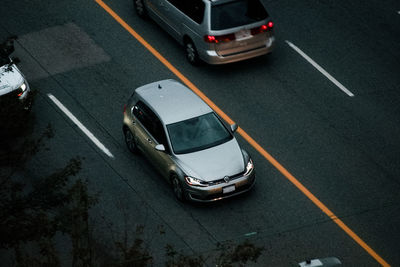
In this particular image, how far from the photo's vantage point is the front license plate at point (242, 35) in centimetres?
1798

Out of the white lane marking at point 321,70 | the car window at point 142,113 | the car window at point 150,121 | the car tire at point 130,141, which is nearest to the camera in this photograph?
the car window at point 150,121

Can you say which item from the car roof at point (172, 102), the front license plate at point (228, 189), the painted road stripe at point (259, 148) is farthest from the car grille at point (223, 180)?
the car roof at point (172, 102)

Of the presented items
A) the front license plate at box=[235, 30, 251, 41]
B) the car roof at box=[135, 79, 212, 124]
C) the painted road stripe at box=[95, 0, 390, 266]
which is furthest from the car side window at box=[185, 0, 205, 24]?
the car roof at box=[135, 79, 212, 124]

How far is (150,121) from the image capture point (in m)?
15.3

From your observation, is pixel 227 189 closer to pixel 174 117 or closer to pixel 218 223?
pixel 218 223

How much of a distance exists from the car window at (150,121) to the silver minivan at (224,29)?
3251mm

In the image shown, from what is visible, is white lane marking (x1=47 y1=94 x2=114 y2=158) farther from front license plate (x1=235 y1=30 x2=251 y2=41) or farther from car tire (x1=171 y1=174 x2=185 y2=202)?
front license plate (x1=235 y1=30 x2=251 y2=41)

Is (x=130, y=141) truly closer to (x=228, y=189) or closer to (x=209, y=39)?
(x=228, y=189)

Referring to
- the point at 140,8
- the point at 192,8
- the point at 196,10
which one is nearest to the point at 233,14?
the point at 196,10

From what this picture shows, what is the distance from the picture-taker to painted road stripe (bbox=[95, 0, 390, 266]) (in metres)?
13.8

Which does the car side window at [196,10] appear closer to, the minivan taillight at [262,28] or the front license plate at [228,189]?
the minivan taillight at [262,28]

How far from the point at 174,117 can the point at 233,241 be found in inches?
119

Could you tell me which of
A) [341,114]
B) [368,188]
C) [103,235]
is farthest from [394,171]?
[103,235]

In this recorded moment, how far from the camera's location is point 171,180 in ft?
48.7
